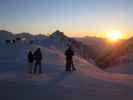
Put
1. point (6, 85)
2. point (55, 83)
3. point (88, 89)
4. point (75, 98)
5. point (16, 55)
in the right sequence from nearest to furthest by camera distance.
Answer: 1. point (75, 98)
2. point (88, 89)
3. point (6, 85)
4. point (55, 83)
5. point (16, 55)

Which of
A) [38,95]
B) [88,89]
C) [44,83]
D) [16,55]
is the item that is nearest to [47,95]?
[38,95]

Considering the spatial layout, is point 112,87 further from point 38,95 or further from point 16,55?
point 16,55

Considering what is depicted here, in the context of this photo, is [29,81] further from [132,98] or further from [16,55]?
[16,55]

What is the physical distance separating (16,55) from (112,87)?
26.0m

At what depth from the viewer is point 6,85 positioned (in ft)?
55.8

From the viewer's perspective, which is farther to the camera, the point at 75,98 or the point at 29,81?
the point at 29,81

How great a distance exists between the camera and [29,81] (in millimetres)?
18766

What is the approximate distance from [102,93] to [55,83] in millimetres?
4144

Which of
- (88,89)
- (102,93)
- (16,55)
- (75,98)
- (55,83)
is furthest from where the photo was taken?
(16,55)

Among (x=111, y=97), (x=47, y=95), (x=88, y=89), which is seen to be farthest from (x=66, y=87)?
(x=111, y=97)

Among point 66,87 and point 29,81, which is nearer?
point 66,87

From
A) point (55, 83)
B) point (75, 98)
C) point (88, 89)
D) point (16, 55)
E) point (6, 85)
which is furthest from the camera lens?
point (16, 55)

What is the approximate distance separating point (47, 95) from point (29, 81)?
464cm

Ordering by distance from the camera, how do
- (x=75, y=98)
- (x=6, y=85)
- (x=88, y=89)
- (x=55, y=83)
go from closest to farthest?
(x=75, y=98) → (x=88, y=89) → (x=6, y=85) → (x=55, y=83)
